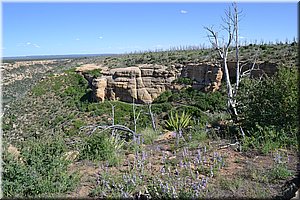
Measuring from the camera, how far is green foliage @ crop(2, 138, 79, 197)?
11.3 ft

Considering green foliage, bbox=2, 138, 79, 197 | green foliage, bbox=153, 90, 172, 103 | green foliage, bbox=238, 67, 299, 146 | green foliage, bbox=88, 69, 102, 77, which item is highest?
green foliage, bbox=88, 69, 102, 77

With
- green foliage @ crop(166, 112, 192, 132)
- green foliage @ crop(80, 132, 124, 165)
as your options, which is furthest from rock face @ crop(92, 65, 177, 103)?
green foliage @ crop(80, 132, 124, 165)

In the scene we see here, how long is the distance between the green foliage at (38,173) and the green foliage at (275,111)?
102 inches

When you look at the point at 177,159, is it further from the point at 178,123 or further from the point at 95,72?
the point at 95,72

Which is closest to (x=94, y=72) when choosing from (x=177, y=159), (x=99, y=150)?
(x=99, y=150)

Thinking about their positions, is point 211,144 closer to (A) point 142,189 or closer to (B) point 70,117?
(A) point 142,189

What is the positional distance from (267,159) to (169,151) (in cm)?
135

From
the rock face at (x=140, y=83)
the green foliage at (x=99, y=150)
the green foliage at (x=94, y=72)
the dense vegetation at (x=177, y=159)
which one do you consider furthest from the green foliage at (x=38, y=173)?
the green foliage at (x=94, y=72)

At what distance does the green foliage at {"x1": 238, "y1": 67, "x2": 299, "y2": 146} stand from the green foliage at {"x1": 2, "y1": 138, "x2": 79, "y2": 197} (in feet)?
8.51

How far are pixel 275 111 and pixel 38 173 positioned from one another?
138 inches

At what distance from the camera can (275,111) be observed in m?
5.11

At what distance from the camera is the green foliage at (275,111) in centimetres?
470

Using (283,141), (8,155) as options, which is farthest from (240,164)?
(8,155)

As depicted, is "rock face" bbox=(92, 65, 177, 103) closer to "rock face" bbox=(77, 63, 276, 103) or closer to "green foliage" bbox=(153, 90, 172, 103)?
"rock face" bbox=(77, 63, 276, 103)
